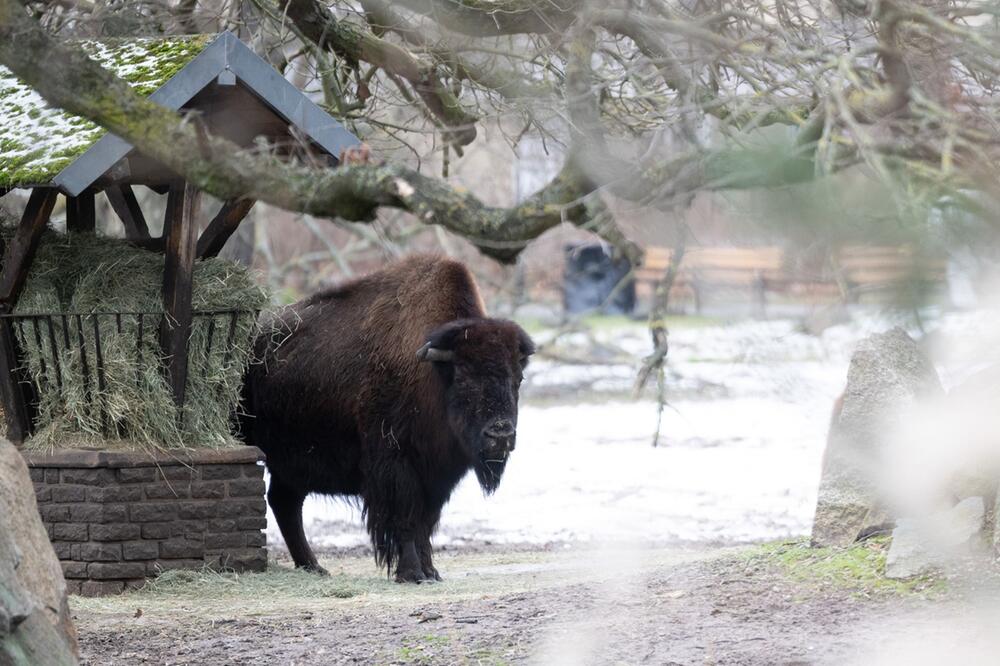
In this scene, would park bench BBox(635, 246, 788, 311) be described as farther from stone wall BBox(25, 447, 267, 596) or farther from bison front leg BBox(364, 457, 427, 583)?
stone wall BBox(25, 447, 267, 596)

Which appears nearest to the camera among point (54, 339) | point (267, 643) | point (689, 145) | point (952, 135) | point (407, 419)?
point (952, 135)

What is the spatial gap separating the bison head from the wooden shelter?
4.79ft

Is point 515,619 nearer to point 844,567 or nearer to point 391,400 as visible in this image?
point 844,567

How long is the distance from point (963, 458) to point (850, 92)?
265cm

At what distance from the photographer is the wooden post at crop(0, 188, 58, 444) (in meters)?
8.62

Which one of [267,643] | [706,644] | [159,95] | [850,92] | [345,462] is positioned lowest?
[345,462]

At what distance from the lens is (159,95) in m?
8.28

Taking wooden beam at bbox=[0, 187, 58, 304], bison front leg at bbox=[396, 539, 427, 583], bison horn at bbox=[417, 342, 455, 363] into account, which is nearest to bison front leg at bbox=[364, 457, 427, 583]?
bison front leg at bbox=[396, 539, 427, 583]

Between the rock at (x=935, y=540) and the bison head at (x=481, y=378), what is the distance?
2871 millimetres

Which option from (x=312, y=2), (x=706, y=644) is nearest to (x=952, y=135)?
(x=706, y=644)

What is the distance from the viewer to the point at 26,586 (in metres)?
5.46

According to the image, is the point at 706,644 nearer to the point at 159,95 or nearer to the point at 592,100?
the point at 592,100

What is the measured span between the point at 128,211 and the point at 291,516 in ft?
8.48

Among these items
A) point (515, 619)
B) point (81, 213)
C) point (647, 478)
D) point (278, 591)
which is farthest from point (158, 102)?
point (647, 478)
